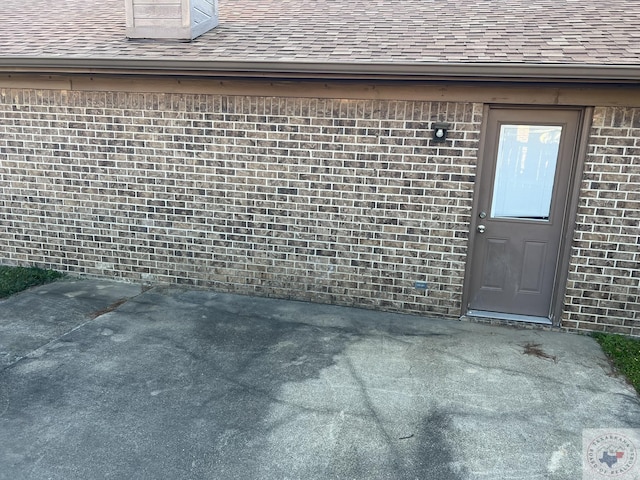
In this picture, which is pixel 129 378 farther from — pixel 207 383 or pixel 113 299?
pixel 113 299

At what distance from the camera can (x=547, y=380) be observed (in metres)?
4.05

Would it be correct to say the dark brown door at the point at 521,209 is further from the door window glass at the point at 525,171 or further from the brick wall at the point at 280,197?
the brick wall at the point at 280,197

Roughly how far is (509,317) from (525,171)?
1580 millimetres

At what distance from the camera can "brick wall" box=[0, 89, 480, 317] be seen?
521cm

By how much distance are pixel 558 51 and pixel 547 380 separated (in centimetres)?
317

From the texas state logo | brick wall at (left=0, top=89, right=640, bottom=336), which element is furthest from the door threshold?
the texas state logo

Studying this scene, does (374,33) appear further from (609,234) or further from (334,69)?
(609,234)

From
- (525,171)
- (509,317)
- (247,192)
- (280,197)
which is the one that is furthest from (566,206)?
(247,192)

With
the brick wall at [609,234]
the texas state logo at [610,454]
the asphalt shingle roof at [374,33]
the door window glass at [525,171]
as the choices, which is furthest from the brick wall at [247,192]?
the texas state logo at [610,454]

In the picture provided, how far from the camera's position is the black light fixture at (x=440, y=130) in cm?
501

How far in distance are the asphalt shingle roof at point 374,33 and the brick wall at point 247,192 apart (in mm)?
491

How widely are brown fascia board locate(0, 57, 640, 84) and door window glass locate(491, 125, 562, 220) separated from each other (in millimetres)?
583

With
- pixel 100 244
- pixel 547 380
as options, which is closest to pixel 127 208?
pixel 100 244

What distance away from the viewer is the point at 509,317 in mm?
5273
